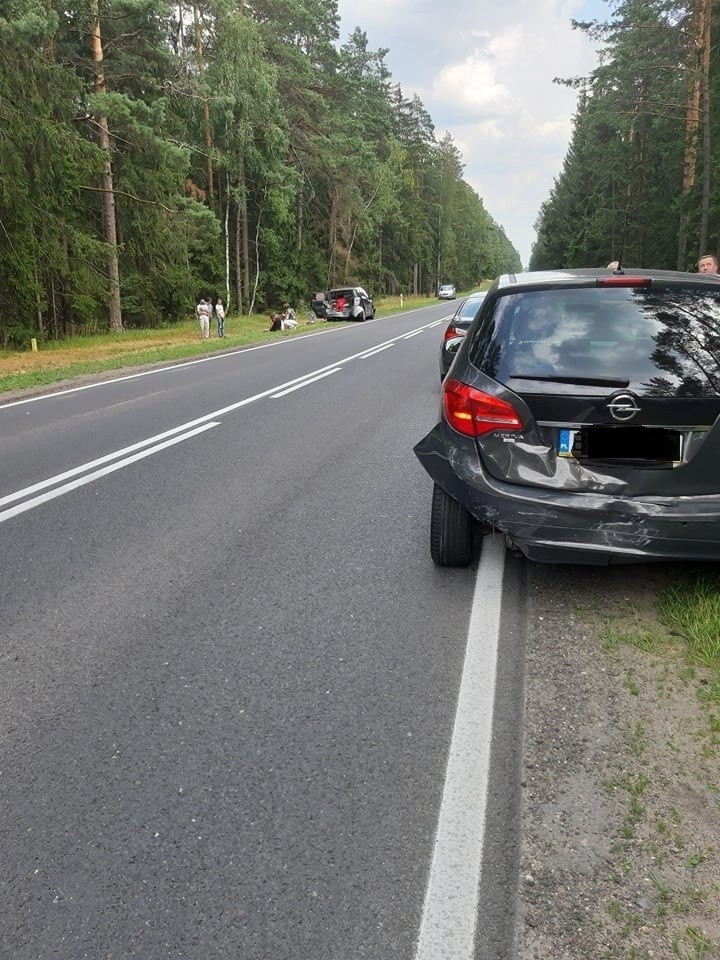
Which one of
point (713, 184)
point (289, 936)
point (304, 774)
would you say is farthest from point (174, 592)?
point (713, 184)

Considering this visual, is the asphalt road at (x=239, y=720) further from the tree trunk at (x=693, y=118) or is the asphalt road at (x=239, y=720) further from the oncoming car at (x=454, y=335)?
the tree trunk at (x=693, y=118)

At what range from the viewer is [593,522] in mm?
3426

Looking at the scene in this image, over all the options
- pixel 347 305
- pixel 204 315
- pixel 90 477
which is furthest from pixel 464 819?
pixel 347 305

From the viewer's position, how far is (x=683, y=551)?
3.35 meters

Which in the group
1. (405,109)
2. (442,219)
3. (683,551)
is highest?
(405,109)

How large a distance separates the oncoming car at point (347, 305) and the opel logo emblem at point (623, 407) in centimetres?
3420

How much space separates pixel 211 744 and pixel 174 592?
1481 millimetres

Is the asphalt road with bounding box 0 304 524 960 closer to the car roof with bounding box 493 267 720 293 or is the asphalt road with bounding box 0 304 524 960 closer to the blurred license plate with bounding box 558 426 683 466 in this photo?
the blurred license plate with bounding box 558 426 683 466

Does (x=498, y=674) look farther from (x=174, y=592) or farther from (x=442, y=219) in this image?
(x=442, y=219)

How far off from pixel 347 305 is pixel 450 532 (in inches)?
1331

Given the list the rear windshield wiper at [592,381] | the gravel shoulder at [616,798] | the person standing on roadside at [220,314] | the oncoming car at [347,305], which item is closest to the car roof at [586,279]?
the rear windshield wiper at [592,381]

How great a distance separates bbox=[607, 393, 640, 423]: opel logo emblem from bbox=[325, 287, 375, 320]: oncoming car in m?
34.2

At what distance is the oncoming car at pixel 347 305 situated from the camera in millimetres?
36625

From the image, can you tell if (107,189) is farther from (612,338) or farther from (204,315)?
(612,338)
